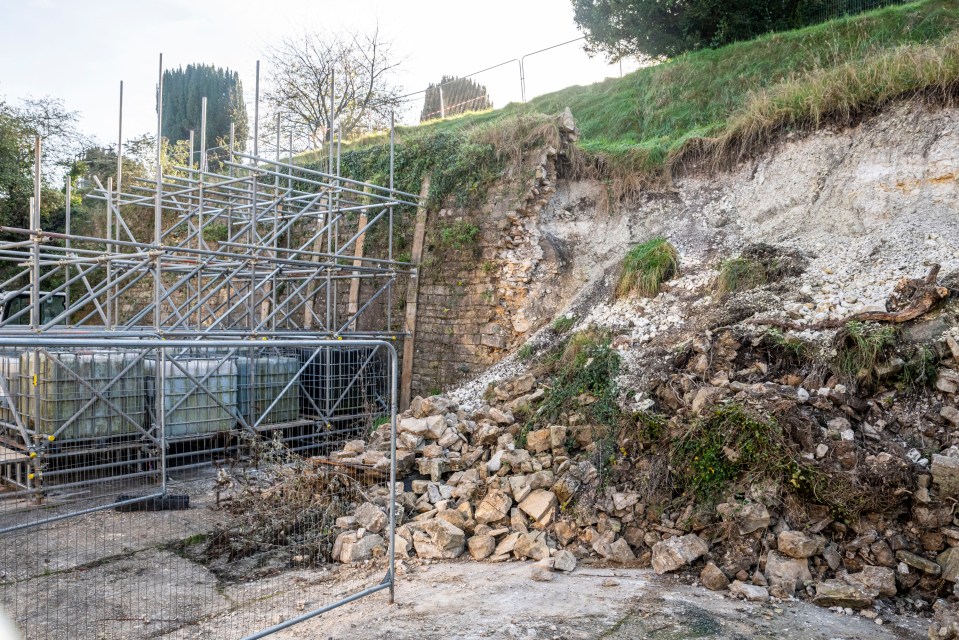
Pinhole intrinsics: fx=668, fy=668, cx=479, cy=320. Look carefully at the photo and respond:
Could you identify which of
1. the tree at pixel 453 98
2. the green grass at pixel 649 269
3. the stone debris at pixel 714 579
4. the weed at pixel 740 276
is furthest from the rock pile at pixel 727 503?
the tree at pixel 453 98

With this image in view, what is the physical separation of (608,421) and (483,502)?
1.39 m

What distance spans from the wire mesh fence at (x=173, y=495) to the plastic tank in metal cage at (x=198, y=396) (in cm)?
2

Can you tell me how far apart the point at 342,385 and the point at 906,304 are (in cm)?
648

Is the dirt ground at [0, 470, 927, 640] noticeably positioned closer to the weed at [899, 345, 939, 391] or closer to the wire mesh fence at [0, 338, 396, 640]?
the wire mesh fence at [0, 338, 396, 640]

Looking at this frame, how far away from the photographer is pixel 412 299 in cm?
1085

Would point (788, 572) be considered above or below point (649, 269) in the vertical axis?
below

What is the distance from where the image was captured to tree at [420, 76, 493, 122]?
17516 millimetres

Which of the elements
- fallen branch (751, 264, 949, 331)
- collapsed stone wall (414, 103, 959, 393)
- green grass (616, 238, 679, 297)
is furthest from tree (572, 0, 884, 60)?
fallen branch (751, 264, 949, 331)

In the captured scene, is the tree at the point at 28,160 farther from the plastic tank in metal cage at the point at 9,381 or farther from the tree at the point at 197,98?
the plastic tank in metal cage at the point at 9,381

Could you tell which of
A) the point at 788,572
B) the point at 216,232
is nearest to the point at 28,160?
the point at 216,232

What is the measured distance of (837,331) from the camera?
590 centimetres

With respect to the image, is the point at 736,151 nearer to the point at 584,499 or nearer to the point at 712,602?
the point at 584,499

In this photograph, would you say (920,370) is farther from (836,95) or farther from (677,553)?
(836,95)

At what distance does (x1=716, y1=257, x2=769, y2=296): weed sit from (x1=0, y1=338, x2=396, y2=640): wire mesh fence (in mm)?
4138
